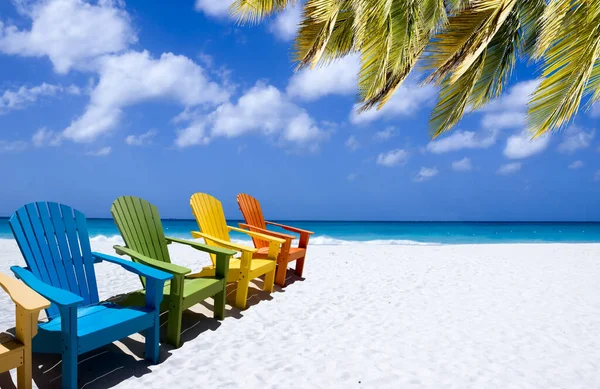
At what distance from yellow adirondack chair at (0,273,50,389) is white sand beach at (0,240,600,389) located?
486mm

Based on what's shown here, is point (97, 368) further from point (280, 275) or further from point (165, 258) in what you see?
point (280, 275)

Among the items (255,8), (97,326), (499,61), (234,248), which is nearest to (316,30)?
(255,8)

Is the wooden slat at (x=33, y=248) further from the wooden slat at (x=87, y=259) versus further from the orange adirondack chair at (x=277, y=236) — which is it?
the orange adirondack chair at (x=277, y=236)

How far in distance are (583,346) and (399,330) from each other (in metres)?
1.24

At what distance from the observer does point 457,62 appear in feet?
12.3

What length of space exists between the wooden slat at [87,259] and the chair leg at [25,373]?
36.3 inches

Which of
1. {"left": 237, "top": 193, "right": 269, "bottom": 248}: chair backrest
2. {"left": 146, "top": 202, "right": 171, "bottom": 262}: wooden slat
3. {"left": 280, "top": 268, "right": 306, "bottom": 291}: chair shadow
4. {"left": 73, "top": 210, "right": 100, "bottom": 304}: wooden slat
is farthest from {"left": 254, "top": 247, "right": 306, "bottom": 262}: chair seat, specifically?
{"left": 73, "top": 210, "right": 100, "bottom": 304}: wooden slat

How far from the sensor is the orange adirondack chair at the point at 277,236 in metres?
4.44

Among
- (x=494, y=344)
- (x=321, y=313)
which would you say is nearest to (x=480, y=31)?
(x=494, y=344)

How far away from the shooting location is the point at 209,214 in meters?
4.26

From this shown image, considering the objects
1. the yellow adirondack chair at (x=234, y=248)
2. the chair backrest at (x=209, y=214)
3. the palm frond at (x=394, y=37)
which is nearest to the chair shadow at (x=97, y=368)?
the yellow adirondack chair at (x=234, y=248)

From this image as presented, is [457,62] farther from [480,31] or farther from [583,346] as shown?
[583,346]

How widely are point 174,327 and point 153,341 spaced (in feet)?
0.87

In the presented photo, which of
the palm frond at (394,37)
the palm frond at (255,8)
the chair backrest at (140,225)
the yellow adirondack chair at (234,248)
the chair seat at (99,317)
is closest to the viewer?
the chair seat at (99,317)
